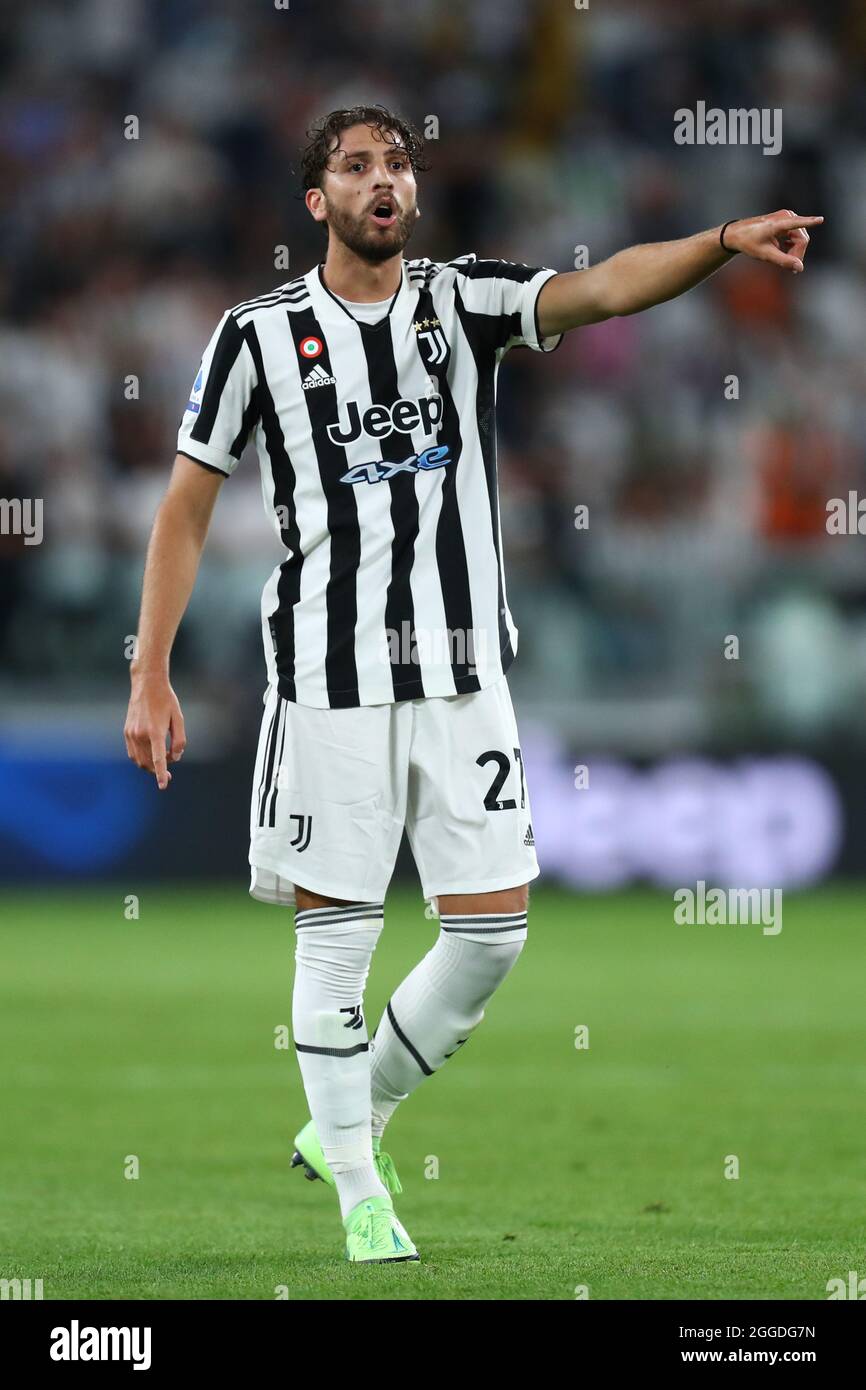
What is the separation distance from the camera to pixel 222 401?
4.57 m

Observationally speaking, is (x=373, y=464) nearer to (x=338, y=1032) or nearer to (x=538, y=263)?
(x=338, y=1032)

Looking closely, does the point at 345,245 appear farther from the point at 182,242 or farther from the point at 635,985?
the point at 182,242

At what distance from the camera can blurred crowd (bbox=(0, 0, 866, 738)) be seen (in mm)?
12125

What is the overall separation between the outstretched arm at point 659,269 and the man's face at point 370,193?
341 millimetres

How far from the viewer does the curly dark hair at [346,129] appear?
15.0 ft

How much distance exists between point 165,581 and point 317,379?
21.1 inches

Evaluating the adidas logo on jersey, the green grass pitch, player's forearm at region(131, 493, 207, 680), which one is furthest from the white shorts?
the green grass pitch

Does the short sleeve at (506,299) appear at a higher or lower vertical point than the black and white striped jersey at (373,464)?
higher

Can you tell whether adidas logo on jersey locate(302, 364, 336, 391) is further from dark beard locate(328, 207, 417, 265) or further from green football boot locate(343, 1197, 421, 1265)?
green football boot locate(343, 1197, 421, 1265)

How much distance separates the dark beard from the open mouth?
1 cm

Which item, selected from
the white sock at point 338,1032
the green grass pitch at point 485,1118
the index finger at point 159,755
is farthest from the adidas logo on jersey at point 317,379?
the green grass pitch at point 485,1118

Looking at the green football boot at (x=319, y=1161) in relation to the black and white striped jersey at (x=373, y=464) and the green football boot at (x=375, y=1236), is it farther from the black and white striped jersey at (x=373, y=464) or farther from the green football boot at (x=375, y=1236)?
the black and white striped jersey at (x=373, y=464)

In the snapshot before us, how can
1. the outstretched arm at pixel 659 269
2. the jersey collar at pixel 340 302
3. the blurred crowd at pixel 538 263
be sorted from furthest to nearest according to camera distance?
the blurred crowd at pixel 538 263 < the jersey collar at pixel 340 302 < the outstretched arm at pixel 659 269

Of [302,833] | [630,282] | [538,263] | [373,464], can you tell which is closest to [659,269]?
[630,282]
